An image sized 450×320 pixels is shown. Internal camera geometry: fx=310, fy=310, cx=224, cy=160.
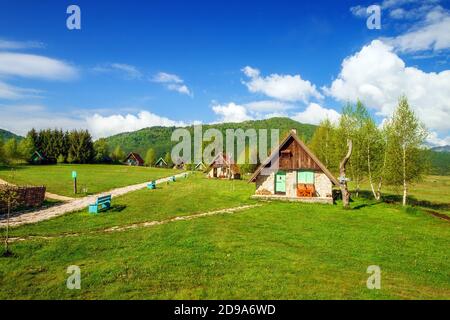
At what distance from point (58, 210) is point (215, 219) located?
12.3m

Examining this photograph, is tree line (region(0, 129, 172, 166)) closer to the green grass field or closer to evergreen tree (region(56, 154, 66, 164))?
evergreen tree (region(56, 154, 66, 164))

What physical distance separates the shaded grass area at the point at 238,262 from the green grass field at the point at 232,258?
0.04 meters

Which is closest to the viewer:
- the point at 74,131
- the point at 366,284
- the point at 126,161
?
the point at 366,284

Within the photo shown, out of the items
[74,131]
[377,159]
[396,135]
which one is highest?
[74,131]

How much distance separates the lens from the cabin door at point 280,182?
3138cm

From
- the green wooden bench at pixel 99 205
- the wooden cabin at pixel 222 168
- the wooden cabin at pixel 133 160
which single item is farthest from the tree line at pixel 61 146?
the green wooden bench at pixel 99 205

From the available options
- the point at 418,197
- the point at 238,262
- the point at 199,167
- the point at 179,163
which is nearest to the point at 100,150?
the point at 179,163

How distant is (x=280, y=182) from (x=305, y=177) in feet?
8.23

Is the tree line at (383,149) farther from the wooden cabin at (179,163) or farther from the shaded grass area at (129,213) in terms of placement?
the wooden cabin at (179,163)

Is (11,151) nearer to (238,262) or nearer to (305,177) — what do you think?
(305,177)

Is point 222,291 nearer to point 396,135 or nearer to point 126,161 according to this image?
point 396,135

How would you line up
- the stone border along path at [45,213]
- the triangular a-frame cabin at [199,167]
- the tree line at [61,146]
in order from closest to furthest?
the stone border along path at [45,213]
the tree line at [61,146]
the triangular a-frame cabin at [199,167]

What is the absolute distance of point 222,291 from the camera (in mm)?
9625
